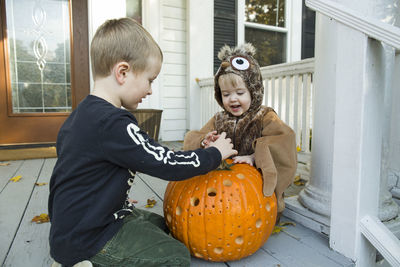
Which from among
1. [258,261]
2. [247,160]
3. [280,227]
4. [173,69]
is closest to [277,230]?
[280,227]

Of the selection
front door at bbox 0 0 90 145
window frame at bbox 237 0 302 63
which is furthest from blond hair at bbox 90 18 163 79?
window frame at bbox 237 0 302 63

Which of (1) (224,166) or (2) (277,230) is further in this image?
(2) (277,230)

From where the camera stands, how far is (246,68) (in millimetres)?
1685

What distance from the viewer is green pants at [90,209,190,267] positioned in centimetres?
116

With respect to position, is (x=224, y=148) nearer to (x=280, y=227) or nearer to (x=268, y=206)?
(x=268, y=206)

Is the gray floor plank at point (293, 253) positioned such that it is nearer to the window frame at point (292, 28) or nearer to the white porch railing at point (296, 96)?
the white porch railing at point (296, 96)

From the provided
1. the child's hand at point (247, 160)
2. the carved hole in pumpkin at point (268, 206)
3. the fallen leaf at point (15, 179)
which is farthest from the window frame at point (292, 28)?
the carved hole in pumpkin at point (268, 206)

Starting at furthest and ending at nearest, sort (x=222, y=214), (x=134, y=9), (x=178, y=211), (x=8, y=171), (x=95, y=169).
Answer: (x=134, y=9)
(x=8, y=171)
(x=178, y=211)
(x=222, y=214)
(x=95, y=169)

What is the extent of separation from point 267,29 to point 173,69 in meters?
2.11

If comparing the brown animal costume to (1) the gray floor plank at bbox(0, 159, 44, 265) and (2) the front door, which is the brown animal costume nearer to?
Answer: (1) the gray floor plank at bbox(0, 159, 44, 265)

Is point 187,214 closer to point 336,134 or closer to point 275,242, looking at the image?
point 275,242

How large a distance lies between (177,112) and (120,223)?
382cm

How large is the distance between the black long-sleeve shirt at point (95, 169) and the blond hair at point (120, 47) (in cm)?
16

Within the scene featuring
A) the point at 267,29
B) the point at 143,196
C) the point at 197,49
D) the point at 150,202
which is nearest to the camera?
A: the point at 150,202
